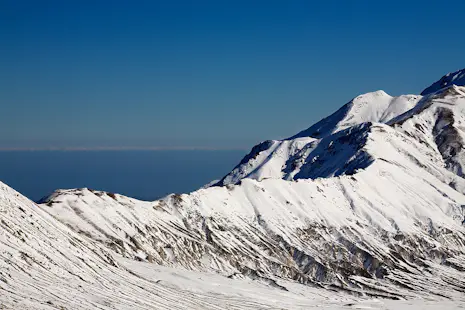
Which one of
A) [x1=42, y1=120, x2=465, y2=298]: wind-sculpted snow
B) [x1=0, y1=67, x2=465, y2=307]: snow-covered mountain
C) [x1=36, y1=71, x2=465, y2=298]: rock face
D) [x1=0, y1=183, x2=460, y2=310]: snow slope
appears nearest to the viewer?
[x1=0, y1=183, x2=460, y2=310]: snow slope

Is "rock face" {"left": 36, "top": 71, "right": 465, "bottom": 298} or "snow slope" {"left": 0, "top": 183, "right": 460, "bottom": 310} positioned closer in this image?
"snow slope" {"left": 0, "top": 183, "right": 460, "bottom": 310}

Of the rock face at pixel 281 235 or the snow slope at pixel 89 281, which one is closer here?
the snow slope at pixel 89 281

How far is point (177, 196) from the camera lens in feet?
563

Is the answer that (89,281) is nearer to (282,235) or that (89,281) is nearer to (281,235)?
(281,235)

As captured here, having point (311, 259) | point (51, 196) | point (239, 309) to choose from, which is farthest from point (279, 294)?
point (51, 196)

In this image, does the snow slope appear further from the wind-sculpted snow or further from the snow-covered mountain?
the wind-sculpted snow

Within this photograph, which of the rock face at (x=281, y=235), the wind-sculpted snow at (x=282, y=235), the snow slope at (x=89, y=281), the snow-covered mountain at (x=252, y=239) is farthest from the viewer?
the wind-sculpted snow at (x=282, y=235)

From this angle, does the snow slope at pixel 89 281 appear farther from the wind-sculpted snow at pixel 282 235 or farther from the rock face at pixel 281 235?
the rock face at pixel 281 235

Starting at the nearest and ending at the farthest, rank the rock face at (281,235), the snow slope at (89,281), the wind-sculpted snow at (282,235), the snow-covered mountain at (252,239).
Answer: the snow slope at (89,281), the snow-covered mountain at (252,239), the rock face at (281,235), the wind-sculpted snow at (282,235)

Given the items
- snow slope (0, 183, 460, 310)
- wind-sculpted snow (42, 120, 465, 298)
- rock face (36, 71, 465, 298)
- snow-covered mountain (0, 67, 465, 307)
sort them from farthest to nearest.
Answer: wind-sculpted snow (42, 120, 465, 298)
rock face (36, 71, 465, 298)
snow-covered mountain (0, 67, 465, 307)
snow slope (0, 183, 460, 310)

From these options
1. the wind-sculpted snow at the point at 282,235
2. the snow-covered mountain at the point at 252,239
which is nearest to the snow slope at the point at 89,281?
the snow-covered mountain at the point at 252,239

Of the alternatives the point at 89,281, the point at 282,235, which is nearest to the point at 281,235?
the point at 282,235

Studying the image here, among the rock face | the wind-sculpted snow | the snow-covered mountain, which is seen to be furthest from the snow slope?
the rock face

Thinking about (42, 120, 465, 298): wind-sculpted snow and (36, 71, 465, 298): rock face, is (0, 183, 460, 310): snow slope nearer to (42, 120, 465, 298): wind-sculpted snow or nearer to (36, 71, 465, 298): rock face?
(42, 120, 465, 298): wind-sculpted snow
